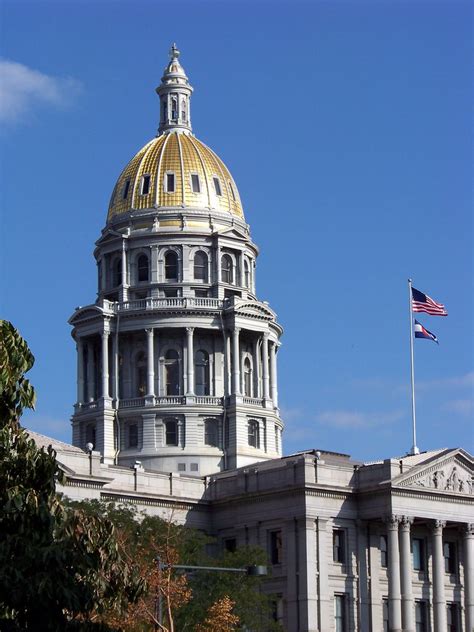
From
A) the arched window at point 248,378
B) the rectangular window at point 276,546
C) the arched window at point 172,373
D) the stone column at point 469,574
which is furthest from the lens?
the arched window at point 248,378

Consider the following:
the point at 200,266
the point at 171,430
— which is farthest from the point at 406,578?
the point at 200,266

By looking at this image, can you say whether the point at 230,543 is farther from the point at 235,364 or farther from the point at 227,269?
the point at 227,269

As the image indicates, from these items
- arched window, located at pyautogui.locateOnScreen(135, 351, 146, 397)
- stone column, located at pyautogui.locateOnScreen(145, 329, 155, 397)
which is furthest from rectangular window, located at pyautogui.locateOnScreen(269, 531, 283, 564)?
arched window, located at pyautogui.locateOnScreen(135, 351, 146, 397)

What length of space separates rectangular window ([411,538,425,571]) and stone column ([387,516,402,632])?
4.45m

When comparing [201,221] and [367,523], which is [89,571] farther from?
[201,221]

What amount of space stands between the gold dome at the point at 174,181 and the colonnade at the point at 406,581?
134 ft

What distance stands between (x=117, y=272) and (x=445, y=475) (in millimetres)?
40255

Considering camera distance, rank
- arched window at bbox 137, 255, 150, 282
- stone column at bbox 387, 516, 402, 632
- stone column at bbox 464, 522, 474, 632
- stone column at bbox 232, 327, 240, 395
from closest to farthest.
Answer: stone column at bbox 387, 516, 402, 632 → stone column at bbox 464, 522, 474, 632 → stone column at bbox 232, 327, 240, 395 → arched window at bbox 137, 255, 150, 282

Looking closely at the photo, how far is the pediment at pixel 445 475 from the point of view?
125 meters

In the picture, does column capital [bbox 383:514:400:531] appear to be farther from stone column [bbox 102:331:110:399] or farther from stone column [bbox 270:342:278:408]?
stone column [bbox 102:331:110:399]

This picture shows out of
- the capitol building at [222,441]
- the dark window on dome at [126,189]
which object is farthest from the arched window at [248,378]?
the dark window on dome at [126,189]

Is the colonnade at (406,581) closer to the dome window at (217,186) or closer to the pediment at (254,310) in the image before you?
the pediment at (254,310)

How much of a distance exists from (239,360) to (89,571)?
97676 millimetres

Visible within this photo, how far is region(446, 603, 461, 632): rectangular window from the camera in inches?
5032
